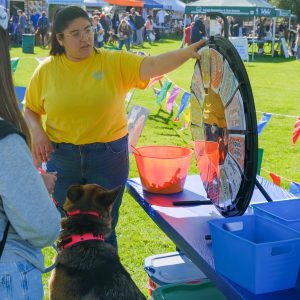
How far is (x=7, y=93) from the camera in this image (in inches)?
68.9

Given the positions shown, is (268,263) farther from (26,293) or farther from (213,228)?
(26,293)

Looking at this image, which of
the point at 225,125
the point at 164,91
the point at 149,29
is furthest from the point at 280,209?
the point at 149,29

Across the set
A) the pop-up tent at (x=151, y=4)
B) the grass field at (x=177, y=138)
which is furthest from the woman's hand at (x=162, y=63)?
the pop-up tent at (x=151, y=4)

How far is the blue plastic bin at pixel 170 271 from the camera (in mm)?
3389

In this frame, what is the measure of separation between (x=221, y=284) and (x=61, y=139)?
1.62 meters

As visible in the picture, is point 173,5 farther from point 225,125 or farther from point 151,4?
point 225,125

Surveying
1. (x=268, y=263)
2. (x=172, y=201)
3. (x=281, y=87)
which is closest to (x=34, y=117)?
(x=172, y=201)

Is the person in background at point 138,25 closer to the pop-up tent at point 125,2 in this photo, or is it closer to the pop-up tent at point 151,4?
the pop-up tent at point 125,2

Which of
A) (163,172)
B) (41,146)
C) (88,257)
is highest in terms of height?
(41,146)

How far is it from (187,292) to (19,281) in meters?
1.52

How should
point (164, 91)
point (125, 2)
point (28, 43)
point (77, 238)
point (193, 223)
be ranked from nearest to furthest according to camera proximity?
point (193, 223), point (77, 238), point (164, 91), point (28, 43), point (125, 2)

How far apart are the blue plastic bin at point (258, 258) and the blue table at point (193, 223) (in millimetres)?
35

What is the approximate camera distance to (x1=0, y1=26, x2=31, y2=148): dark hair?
174cm

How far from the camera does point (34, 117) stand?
11.3ft
